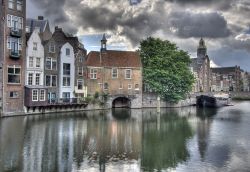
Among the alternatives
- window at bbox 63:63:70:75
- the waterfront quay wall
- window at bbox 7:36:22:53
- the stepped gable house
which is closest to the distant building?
the waterfront quay wall

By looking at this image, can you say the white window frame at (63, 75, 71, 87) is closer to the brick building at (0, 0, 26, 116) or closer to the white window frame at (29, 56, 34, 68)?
the white window frame at (29, 56, 34, 68)

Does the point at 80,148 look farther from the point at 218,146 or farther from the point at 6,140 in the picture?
the point at 218,146

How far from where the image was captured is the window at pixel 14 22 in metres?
64.0

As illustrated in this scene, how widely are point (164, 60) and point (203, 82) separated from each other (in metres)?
72.6

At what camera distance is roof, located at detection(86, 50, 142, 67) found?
289 ft

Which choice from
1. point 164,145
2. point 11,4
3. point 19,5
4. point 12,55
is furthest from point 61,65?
point 164,145

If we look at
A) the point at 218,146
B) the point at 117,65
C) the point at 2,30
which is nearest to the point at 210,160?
the point at 218,146

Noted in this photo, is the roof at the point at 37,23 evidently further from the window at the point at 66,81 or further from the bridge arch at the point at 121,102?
the bridge arch at the point at 121,102

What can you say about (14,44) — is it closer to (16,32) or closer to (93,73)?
(16,32)

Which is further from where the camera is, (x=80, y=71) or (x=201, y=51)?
(x=201, y=51)

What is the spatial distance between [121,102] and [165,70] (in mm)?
13633

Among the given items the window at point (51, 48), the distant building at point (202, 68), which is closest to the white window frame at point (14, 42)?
the window at point (51, 48)

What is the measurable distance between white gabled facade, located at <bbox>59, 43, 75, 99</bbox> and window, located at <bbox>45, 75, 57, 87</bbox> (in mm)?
1575

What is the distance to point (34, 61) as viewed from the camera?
71188 millimetres
